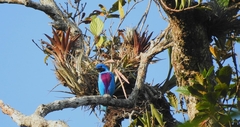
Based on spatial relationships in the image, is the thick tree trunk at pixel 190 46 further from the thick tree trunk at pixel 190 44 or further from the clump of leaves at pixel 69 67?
the clump of leaves at pixel 69 67

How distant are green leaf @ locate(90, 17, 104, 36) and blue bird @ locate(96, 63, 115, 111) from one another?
320 millimetres

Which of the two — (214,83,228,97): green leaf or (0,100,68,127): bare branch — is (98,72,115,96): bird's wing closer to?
(0,100,68,127): bare branch

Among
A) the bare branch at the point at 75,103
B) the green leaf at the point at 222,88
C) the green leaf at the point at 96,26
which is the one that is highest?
the green leaf at the point at 96,26

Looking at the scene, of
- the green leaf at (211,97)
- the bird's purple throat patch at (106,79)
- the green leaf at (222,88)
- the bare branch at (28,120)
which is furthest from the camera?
the bird's purple throat patch at (106,79)

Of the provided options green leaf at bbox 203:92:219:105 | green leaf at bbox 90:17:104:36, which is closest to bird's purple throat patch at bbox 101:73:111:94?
green leaf at bbox 90:17:104:36

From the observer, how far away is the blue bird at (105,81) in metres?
4.69

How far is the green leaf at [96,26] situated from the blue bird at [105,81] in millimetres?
320

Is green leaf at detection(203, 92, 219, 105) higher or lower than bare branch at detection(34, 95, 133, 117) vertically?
lower

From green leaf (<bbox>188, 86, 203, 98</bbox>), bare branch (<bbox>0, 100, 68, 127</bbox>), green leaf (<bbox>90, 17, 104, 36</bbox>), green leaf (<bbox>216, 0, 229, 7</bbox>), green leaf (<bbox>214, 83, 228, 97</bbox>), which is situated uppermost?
green leaf (<bbox>90, 17, 104, 36</bbox>)

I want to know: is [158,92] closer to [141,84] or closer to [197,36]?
[141,84]

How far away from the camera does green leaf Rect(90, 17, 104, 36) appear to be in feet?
16.0

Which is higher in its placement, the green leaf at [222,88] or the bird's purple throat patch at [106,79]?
the bird's purple throat patch at [106,79]

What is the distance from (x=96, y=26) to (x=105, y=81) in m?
0.61

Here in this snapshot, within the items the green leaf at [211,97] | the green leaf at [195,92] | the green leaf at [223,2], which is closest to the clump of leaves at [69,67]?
the green leaf at [223,2]
